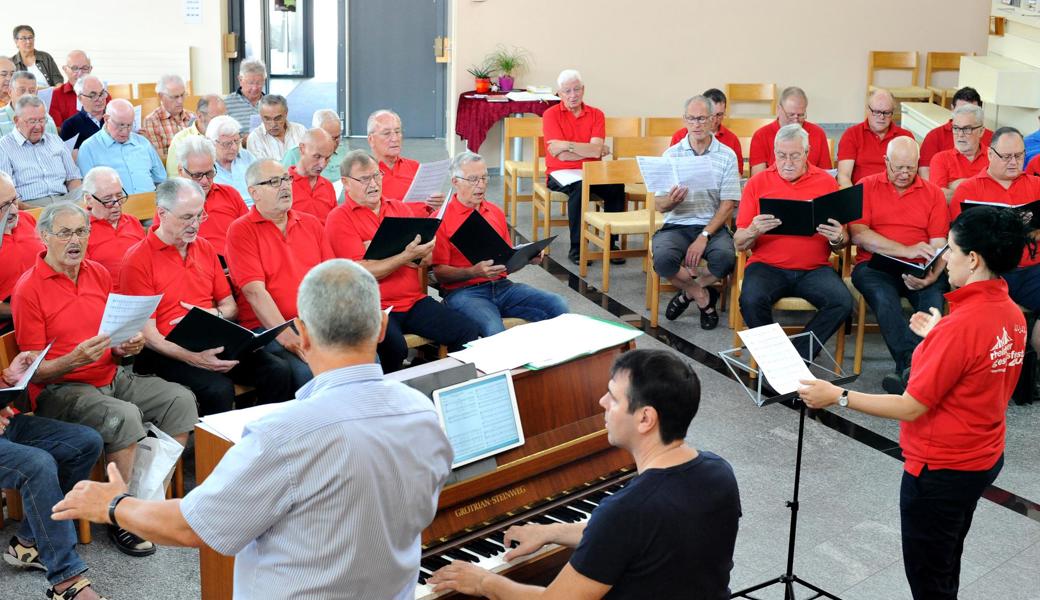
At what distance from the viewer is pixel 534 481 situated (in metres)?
3.07

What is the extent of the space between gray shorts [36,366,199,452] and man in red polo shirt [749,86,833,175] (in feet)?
15.8

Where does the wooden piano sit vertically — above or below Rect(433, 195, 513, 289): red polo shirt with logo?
below

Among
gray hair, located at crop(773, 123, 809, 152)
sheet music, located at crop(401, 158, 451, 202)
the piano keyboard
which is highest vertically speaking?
gray hair, located at crop(773, 123, 809, 152)

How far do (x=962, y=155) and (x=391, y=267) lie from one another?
379 centimetres

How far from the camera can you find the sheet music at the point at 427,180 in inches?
228

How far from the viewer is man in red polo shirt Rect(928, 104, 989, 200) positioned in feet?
21.7

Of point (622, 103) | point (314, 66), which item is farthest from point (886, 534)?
point (314, 66)

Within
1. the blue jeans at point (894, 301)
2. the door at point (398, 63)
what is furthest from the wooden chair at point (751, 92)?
the blue jeans at point (894, 301)

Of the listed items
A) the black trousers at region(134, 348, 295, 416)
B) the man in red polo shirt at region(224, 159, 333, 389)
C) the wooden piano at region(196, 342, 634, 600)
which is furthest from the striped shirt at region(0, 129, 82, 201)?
the wooden piano at region(196, 342, 634, 600)

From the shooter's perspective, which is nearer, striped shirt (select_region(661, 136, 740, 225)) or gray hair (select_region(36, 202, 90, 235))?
gray hair (select_region(36, 202, 90, 235))

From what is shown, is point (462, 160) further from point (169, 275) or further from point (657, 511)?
point (657, 511)

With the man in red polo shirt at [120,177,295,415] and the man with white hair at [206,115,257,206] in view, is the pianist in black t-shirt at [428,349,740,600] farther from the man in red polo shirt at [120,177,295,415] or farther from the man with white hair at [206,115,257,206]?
the man with white hair at [206,115,257,206]

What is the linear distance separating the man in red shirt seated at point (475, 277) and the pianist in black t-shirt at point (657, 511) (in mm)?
2918

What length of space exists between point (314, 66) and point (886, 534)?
18.6 meters
